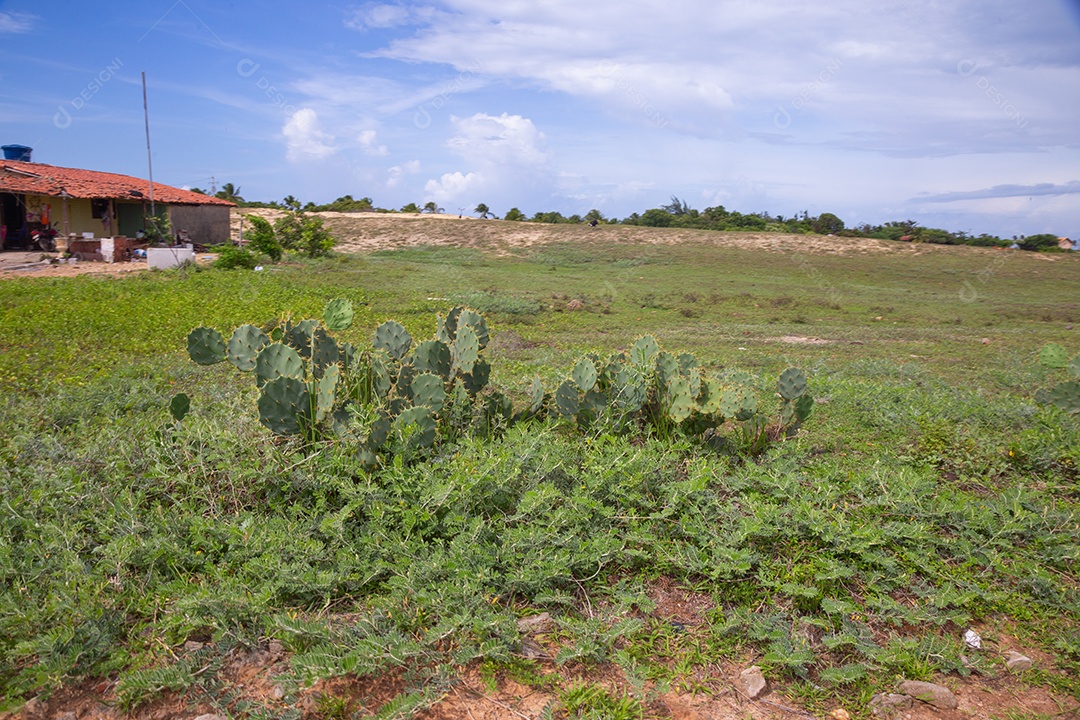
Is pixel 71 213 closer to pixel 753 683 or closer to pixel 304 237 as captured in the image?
pixel 304 237

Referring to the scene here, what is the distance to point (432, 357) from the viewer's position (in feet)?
17.9

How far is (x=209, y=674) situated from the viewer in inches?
121

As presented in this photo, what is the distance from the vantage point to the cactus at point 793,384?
575cm

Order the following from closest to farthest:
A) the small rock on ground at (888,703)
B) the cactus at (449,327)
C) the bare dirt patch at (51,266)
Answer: the small rock on ground at (888,703) < the cactus at (449,327) < the bare dirt patch at (51,266)

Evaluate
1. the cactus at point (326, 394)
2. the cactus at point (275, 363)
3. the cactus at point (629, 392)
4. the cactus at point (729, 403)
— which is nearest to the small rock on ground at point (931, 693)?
the cactus at point (729, 403)

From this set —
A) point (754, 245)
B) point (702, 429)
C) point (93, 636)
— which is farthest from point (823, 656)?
point (754, 245)

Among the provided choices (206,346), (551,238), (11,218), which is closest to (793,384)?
(206,346)

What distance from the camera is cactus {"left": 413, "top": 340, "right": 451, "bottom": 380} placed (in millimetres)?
5406

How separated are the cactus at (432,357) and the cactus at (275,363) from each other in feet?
2.75

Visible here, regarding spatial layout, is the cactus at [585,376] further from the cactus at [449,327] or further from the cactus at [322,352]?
the cactus at [322,352]

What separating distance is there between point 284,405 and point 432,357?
116 centimetres

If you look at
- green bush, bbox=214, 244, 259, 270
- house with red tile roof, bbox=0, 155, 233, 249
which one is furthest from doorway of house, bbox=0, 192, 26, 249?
green bush, bbox=214, 244, 259, 270

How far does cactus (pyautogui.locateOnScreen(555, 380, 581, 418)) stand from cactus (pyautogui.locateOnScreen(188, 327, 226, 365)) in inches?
98.9

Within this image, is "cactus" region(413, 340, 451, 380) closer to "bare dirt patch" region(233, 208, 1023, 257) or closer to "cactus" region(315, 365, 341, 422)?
"cactus" region(315, 365, 341, 422)
